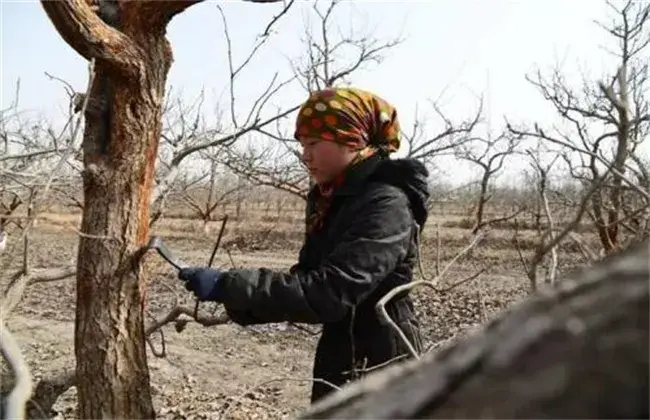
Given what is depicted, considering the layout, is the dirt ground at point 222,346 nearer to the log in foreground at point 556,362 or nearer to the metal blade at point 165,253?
the metal blade at point 165,253

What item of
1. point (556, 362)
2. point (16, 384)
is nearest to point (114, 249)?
point (16, 384)

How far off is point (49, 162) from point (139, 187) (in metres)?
1.73

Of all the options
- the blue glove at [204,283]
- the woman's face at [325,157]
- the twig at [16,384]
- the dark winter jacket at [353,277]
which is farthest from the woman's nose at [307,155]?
the twig at [16,384]

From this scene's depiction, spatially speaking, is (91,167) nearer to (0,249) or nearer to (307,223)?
(0,249)

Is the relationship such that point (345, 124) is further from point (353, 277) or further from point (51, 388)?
point (51, 388)

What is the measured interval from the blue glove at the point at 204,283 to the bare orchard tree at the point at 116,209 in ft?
1.23

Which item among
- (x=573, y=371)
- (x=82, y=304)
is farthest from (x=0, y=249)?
(x=573, y=371)

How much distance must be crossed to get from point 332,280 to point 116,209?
825 mm

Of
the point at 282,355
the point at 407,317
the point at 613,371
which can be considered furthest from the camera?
the point at 282,355

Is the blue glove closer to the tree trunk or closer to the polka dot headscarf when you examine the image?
the tree trunk

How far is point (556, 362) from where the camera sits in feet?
1.48

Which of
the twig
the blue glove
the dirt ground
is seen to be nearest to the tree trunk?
the dirt ground

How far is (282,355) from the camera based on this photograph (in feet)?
26.3

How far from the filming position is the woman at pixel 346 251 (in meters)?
2.06
